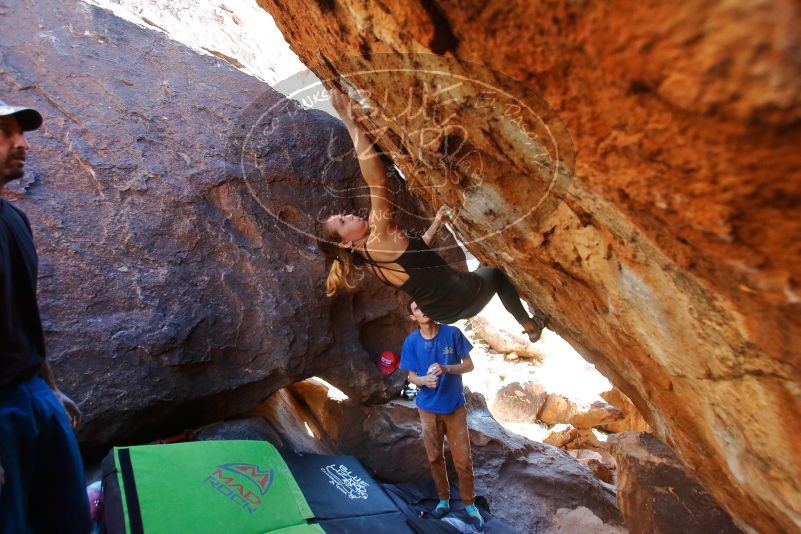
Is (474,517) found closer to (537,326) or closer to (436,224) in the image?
(537,326)

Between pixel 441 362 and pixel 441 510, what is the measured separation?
4.04 feet

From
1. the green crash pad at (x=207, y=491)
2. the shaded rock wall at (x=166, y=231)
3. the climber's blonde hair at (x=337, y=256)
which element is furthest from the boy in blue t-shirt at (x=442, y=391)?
the green crash pad at (x=207, y=491)

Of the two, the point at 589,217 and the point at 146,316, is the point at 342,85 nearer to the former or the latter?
the point at 589,217

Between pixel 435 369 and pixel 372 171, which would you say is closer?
pixel 372 171

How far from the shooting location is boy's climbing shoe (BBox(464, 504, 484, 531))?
3564 millimetres

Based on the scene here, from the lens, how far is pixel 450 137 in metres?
2.04

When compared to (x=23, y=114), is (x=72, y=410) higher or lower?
lower

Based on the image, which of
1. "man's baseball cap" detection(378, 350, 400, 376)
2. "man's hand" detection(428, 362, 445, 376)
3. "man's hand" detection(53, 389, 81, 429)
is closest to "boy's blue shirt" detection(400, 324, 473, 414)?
"man's hand" detection(428, 362, 445, 376)

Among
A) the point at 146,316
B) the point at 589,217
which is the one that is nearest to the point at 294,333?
the point at 146,316

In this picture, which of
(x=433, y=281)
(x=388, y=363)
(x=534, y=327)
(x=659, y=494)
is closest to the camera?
(x=433, y=281)

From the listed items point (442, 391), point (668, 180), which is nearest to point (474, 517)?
point (442, 391)

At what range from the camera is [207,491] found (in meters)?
2.72

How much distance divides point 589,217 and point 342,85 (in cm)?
165

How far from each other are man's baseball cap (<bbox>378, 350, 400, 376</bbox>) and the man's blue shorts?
2529 mm
